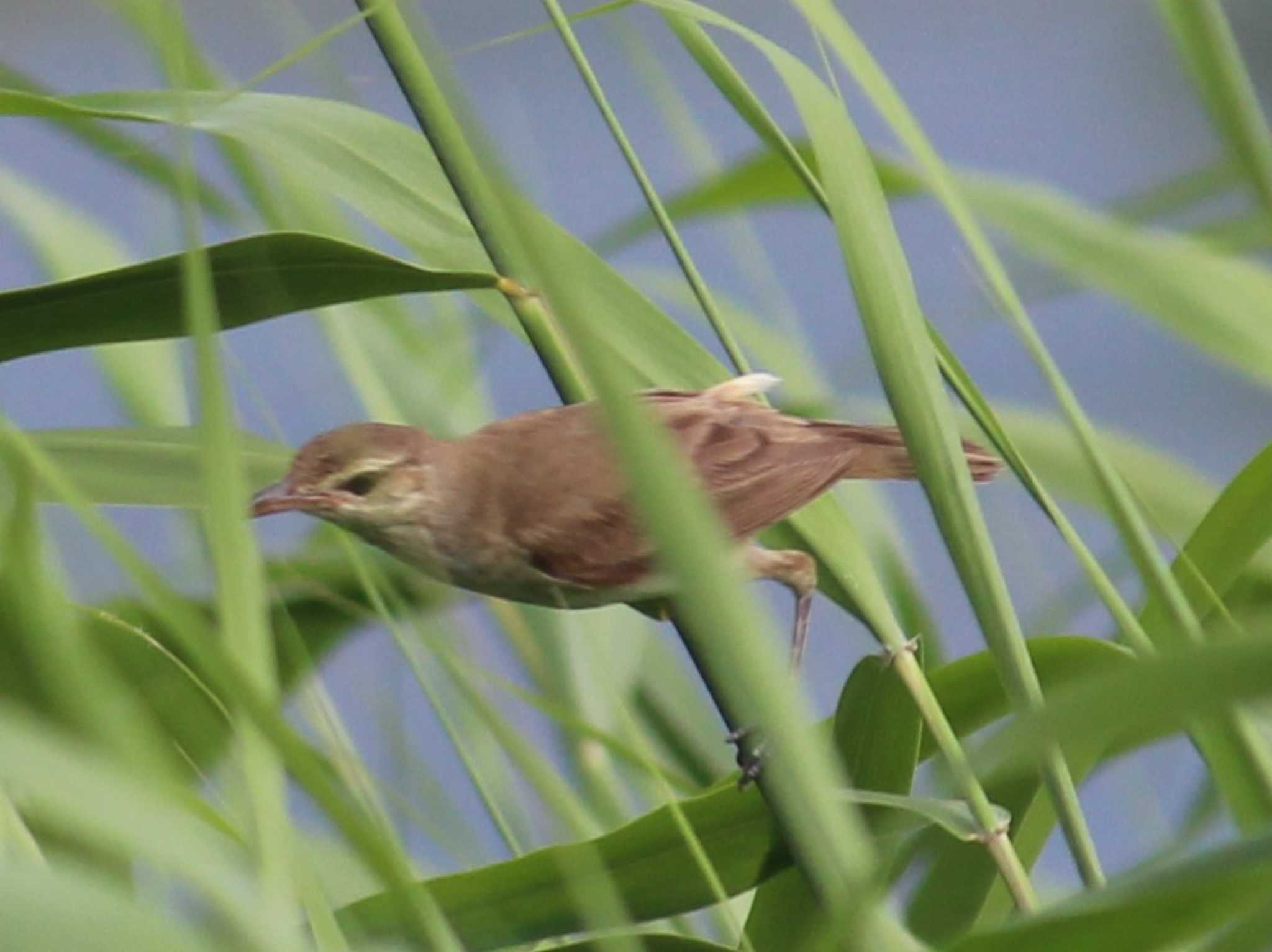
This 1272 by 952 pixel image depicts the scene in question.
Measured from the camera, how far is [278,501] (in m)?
1.34

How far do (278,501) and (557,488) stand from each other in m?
0.31

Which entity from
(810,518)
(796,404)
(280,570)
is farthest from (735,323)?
(280,570)

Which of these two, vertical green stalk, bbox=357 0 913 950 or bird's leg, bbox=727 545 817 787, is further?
bird's leg, bbox=727 545 817 787

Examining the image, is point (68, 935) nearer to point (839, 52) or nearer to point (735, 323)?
point (839, 52)

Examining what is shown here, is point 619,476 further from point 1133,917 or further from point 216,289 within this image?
point 1133,917

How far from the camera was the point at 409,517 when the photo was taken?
1542 mm

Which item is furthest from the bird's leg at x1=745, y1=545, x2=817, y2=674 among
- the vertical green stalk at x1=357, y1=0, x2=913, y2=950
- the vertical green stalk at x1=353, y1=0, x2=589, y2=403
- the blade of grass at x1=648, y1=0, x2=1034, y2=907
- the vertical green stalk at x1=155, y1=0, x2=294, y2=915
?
the vertical green stalk at x1=357, y1=0, x2=913, y2=950

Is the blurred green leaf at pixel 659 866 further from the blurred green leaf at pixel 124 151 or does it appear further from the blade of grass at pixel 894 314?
the blurred green leaf at pixel 124 151

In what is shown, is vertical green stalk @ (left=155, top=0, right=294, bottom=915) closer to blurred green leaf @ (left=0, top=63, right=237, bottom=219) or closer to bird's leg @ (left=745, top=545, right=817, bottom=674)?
blurred green leaf @ (left=0, top=63, right=237, bottom=219)

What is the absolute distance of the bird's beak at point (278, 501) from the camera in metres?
1.35

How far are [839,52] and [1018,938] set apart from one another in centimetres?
43

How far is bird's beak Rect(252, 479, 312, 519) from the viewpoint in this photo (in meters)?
1.35

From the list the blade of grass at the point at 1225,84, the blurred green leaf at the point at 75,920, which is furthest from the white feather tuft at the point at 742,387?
the blurred green leaf at the point at 75,920

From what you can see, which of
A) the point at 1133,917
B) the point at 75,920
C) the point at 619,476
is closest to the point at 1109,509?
the point at 1133,917
